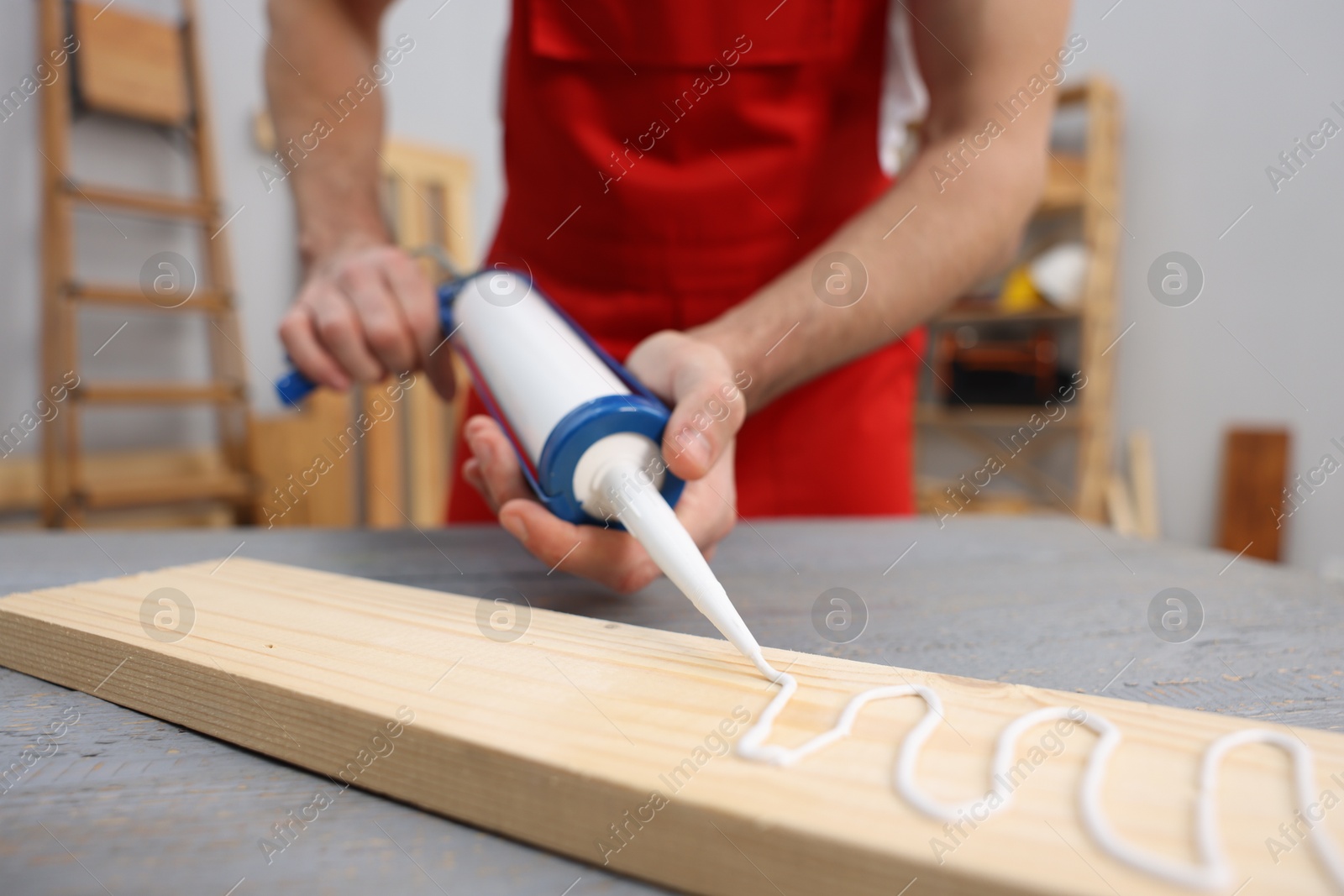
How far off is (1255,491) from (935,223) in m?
2.32

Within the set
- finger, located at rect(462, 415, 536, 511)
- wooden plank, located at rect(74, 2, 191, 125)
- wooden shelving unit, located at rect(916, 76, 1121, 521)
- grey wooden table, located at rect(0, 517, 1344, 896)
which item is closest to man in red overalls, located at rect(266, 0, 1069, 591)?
finger, located at rect(462, 415, 536, 511)

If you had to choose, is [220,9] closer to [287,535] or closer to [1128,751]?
[287,535]

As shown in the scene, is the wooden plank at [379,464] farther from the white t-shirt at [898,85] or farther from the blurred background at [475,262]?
the white t-shirt at [898,85]

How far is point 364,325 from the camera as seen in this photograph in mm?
862

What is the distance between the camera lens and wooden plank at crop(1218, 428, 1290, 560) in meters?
2.54

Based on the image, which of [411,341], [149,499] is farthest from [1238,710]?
[149,499]

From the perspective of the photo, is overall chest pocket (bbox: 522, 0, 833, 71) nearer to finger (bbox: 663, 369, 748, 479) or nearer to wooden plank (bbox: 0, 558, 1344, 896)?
finger (bbox: 663, 369, 748, 479)

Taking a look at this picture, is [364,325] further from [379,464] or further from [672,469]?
[379,464]

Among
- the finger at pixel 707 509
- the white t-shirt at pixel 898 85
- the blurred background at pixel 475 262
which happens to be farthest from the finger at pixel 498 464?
the blurred background at pixel 475 262

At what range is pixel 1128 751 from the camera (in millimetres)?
354

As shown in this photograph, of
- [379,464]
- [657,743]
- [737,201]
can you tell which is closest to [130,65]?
[379,464]

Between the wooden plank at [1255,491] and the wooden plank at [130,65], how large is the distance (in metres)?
3.24

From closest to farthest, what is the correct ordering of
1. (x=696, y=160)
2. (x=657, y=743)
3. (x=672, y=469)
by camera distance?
(x=657, y=743)
(x=672, y=469)
(x=696, y=160)

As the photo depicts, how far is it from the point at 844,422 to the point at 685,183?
355 mm
